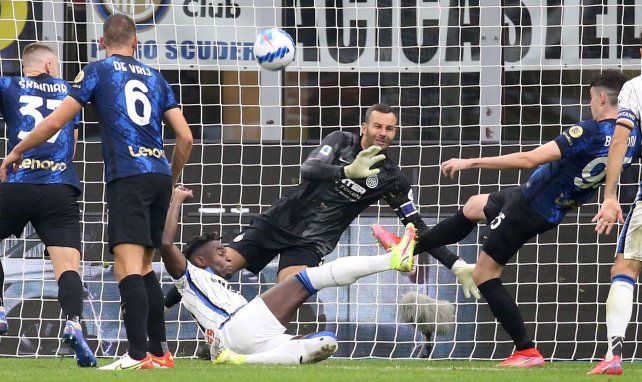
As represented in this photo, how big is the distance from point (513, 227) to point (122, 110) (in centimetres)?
280

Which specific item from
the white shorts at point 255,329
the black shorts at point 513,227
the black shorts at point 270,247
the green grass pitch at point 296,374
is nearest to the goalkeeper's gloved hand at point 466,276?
the black shorts at point 513,227

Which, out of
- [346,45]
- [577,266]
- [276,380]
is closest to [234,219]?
[346,45]

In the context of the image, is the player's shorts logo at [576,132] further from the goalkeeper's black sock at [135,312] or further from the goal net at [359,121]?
the goal net at [359,121]

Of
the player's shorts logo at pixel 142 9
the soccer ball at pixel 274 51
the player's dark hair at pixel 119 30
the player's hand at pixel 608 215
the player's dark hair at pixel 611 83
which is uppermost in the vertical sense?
the player's shorts logo at pixel 142 9

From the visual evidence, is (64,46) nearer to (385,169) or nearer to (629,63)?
(385,169)

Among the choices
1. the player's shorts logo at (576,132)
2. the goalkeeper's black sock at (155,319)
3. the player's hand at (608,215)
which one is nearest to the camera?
the player's hand at (608,215)

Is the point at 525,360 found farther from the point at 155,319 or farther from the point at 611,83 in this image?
the point at 155,319

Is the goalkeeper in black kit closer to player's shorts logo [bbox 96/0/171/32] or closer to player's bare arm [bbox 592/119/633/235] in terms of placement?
player's bare arm [bbox 592/119/633/235]

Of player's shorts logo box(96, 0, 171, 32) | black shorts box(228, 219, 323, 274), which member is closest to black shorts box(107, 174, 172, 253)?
black shorts box(228, 219, 323, 274)

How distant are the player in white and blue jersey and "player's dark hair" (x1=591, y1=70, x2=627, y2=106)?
24.0 inches

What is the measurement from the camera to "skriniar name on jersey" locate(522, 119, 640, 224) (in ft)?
26.6

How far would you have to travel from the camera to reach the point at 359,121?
37.7ft

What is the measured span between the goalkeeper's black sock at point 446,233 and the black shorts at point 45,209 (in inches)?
95.9

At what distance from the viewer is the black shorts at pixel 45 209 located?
8.19m
